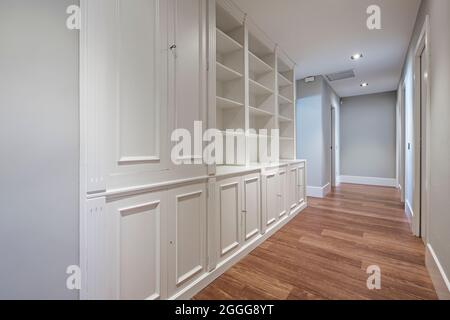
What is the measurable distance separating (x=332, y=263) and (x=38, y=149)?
90.7 inches

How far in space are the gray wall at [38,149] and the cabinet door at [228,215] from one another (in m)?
1.03

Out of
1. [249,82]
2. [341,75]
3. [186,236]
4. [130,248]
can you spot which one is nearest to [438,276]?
[186,236]

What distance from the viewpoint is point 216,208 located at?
1690mm

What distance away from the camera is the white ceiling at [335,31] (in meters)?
2.13

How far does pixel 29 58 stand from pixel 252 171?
1.80m

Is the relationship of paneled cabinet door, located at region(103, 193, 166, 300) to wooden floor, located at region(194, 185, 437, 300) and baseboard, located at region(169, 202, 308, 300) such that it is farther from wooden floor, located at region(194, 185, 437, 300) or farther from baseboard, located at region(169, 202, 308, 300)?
wooden floor, located at region(194, 185, 437, 300)

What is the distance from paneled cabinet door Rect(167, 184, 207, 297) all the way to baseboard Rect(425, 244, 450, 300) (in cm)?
156

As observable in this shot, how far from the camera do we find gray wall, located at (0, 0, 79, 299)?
0.83 meters

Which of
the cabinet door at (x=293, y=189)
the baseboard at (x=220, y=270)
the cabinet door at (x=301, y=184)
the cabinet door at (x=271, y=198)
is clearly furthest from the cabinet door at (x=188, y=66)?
the cabinet door at (x=301, y=184)

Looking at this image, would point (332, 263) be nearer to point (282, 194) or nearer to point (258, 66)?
point (282, 194)

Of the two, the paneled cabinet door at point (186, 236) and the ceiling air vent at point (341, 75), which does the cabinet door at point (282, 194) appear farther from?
the ceiling air vent at point (341, 75)

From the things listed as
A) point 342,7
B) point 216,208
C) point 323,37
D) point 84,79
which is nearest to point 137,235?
point 216,208

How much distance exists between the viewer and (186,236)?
1.42 metres
